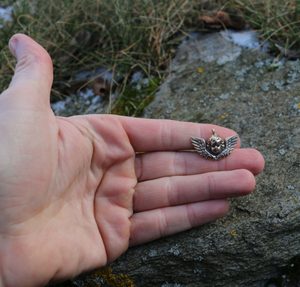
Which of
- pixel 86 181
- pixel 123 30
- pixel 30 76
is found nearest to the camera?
pixel 30 76

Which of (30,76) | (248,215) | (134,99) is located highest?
(30,76)

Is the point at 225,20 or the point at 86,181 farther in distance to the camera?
the point at 225,20

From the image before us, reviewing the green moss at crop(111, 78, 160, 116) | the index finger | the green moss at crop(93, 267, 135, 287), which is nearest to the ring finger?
the index finger

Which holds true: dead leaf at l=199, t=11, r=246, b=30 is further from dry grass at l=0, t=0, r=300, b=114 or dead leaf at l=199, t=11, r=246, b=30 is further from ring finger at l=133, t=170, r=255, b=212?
ring finger at l=133, t=170, r=255, b=212

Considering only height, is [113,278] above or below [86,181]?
below

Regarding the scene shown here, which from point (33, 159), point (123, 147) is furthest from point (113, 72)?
point (33, 159)

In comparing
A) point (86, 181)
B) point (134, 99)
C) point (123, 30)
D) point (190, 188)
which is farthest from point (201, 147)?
point (123, 30)

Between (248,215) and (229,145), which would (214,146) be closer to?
(229,145)

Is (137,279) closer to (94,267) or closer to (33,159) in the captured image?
(94,267)
